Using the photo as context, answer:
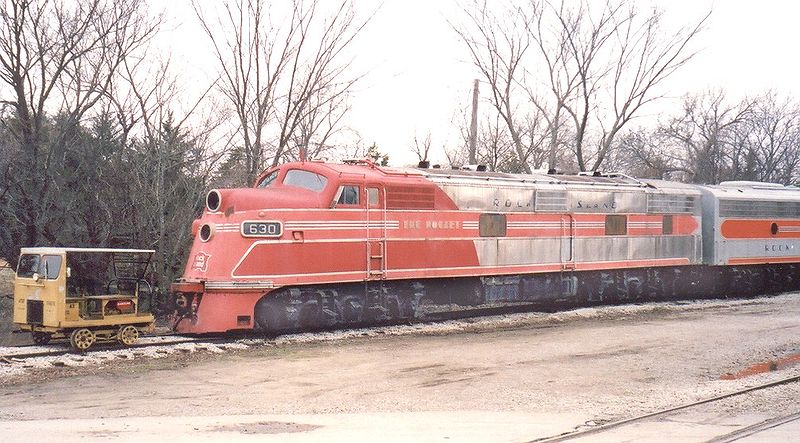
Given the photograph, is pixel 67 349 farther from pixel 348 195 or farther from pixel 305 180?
pixel 348 195

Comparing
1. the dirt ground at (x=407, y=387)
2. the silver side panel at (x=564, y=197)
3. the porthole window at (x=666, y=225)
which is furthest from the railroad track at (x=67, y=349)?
the porthole window at (x=666, y=225)

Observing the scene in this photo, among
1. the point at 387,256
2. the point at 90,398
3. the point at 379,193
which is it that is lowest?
the point at 90,398

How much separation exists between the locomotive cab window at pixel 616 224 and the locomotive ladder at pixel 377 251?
7.95 metres

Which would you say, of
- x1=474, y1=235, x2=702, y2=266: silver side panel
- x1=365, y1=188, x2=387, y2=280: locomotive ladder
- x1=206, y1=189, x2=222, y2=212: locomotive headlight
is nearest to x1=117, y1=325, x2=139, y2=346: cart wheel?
x1=206, y1=189, x2=222, y2=212: locomotive headlight

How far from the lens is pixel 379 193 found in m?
17.9

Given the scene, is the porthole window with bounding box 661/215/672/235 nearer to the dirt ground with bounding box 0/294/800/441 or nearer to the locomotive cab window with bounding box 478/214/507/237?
the locomotive cab window with bounding box 478/214/507/237

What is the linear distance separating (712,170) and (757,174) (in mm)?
7076

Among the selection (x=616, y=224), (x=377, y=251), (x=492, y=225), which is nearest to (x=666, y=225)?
(x=616, y=224)

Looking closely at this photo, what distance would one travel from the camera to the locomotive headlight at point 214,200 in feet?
53.7

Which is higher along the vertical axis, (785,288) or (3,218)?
(3,218)

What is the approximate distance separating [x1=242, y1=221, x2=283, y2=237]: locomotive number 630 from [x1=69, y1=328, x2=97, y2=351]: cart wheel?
3260mm

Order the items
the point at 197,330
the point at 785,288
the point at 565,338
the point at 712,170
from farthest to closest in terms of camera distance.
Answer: the point at 712,170, the point at 785,288, the point at 565,338, the point at 197,330

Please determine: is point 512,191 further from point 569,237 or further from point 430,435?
point 430,435

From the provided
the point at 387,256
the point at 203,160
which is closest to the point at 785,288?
the point at 387,256
